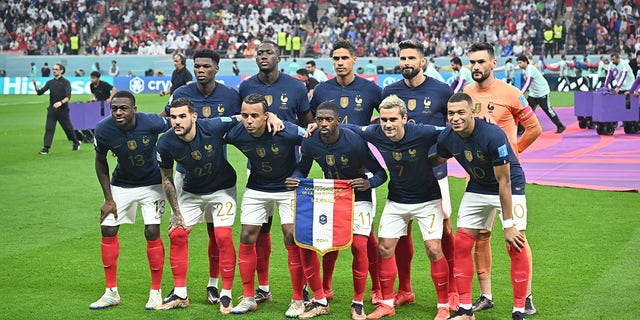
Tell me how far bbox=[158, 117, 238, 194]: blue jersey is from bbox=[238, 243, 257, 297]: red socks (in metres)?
0.66

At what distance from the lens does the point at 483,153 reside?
752 cm

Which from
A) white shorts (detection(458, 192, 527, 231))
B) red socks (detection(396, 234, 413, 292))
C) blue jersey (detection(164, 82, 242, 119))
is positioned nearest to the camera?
white shorts (detection(458, 192, 527, 231))

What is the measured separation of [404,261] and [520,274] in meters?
1.25

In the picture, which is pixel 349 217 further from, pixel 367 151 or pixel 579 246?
pixel 579 246

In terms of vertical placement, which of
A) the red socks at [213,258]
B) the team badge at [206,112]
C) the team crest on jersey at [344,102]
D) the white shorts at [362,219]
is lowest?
the red socks at [213,258]

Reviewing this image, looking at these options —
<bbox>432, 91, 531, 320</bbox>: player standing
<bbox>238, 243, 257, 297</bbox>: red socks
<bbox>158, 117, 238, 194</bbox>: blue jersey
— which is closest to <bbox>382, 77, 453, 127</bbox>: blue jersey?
<bbox>432, 91, 531, 320</bbox>: player standing

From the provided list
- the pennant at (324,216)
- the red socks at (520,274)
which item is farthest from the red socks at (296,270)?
the red socks at (520,274)

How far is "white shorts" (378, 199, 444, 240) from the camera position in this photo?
795 centimetres

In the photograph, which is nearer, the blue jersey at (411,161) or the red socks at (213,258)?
the blue jersey at (411,161)

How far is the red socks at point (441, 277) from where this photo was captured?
309 inches

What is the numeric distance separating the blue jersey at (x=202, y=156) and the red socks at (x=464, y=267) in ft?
7.51

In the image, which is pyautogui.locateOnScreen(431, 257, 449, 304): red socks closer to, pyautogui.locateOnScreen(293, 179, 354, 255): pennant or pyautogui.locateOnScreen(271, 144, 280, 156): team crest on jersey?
pyautogui.locateOnScreen(293, 179, 354, 255): pennant

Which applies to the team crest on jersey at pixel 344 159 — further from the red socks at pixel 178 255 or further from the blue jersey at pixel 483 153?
the red socks at pixel 178 255

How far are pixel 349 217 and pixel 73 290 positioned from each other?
2.99 metres
